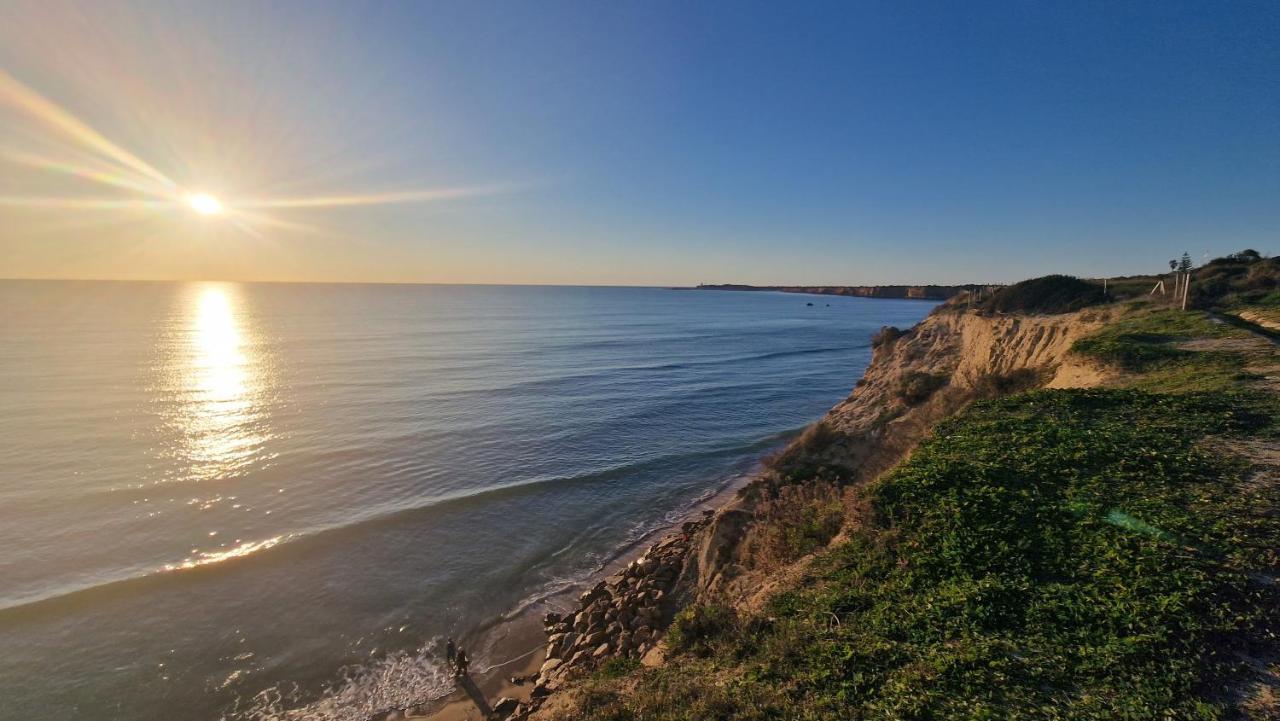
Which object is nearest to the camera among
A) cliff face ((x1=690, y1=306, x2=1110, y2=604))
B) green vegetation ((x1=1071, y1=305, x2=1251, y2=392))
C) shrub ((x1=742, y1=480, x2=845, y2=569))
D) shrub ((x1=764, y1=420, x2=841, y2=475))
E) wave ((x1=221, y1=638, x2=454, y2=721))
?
shrub ((x1=742, y1=480, x2=845, y2=569))

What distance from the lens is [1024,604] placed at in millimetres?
5637

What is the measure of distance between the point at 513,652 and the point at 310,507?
11043 millimetres

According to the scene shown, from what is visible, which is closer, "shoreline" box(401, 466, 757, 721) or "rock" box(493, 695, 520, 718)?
"rock" box(493, 695, 520, 718)

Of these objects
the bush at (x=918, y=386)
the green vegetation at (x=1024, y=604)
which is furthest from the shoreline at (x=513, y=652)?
the bush at (x=918, y=386)

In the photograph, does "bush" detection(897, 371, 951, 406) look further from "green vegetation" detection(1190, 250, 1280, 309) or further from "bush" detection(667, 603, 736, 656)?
"bush" detection(667, 603, 736, 656)

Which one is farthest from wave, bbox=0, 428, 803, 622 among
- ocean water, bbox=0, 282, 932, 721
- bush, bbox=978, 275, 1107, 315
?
bush, bbox=978, 275, 1107, 315

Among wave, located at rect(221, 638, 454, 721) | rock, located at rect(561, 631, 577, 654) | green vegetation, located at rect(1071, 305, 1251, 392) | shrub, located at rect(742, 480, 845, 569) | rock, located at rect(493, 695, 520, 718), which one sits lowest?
wave, located at rect(221, 638, 454, 721)

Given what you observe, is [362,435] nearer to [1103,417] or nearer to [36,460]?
[36,460]

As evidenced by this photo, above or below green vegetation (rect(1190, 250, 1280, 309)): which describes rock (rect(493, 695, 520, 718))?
below

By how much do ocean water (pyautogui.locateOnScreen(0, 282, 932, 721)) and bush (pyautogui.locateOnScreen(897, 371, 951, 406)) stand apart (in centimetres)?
703

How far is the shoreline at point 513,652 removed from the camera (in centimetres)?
1005

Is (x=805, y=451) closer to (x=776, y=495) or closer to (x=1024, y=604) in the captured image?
(x=776, y=495)

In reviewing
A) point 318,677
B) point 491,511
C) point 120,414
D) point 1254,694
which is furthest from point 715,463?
point 120,414

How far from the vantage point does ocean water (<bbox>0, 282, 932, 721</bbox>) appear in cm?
1112
